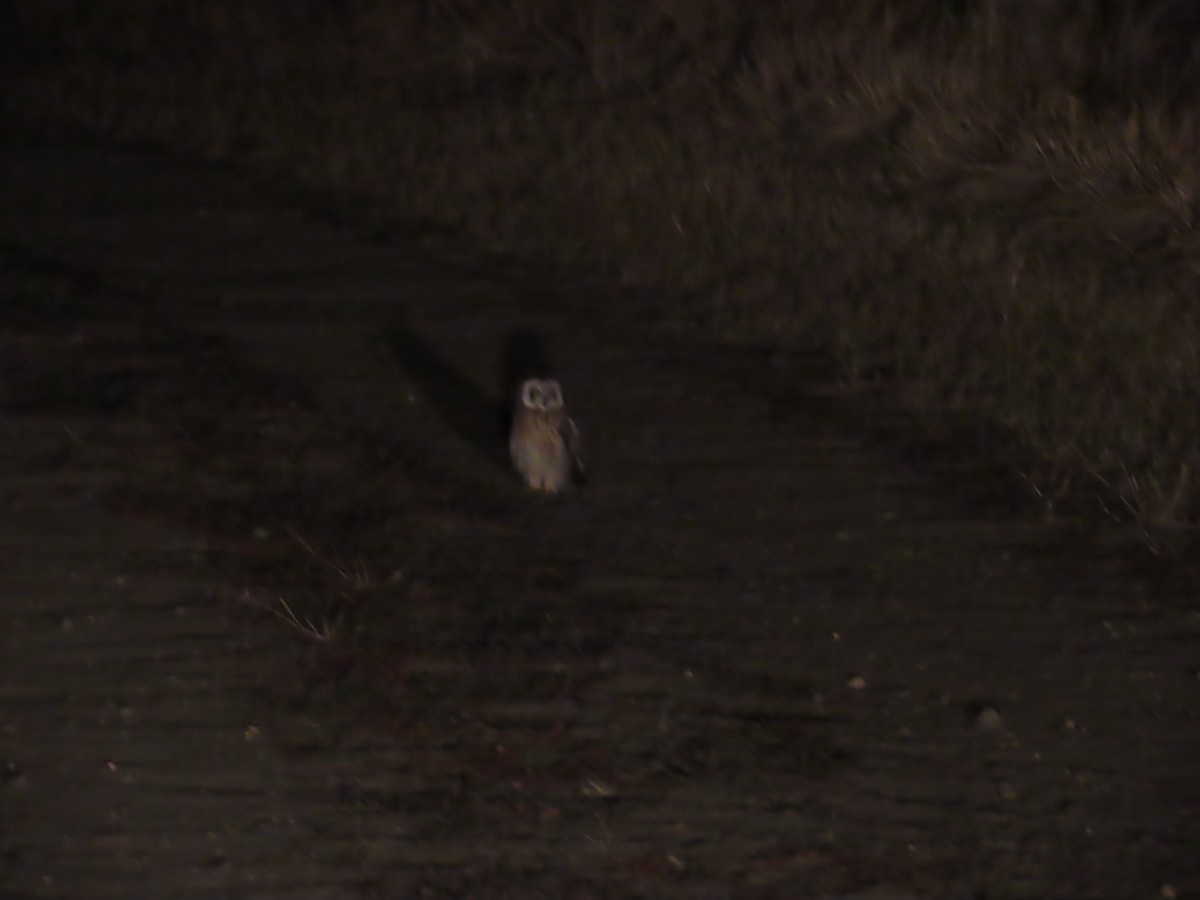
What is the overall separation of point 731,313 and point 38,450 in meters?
3.42

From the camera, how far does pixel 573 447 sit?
5496 mm

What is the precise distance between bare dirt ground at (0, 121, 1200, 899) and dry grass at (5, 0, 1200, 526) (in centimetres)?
64

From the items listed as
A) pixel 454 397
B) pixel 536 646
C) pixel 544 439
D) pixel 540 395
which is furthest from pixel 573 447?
pixel 454 397

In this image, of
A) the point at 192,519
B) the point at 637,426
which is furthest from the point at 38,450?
the point at 637,426

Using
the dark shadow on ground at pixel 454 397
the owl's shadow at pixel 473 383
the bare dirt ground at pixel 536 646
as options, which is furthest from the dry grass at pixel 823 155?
the dark shadow on ground at pixel 454 397

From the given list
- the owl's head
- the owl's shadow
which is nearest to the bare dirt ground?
the owl's shadow

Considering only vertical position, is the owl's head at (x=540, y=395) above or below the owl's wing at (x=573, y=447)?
above

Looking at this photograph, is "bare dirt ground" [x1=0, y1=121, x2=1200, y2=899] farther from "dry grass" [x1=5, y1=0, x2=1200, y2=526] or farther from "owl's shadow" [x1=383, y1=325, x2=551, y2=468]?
"dry grass" [x1=5, y1=0, x2=1200, y2=526]

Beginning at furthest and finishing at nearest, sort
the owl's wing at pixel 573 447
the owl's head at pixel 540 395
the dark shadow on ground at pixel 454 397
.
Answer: the dark shadow on ground at pixel 454 397 < the owl's wing at pixel 573 447 < the owl's head at pixel 540 395

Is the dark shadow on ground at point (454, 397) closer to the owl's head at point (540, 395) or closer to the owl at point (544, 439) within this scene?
the owl at point (544, 439)

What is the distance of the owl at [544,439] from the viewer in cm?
526

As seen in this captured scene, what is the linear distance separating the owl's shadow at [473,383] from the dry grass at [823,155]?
88 cm

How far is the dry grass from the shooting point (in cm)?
641

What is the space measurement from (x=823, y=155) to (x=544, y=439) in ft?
12.9
